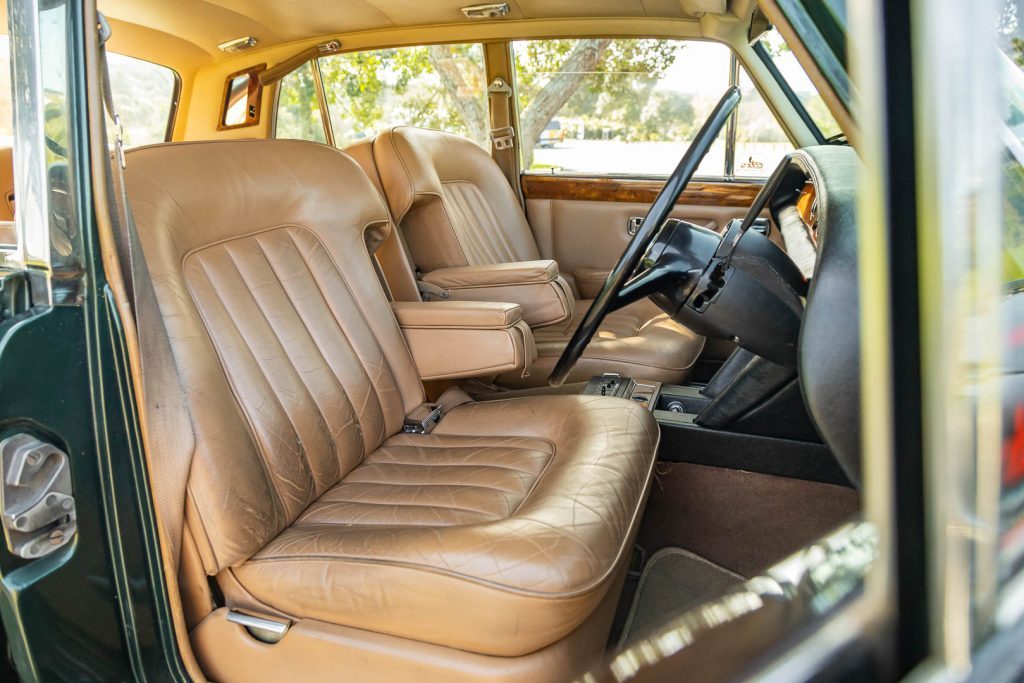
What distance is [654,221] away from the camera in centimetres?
148

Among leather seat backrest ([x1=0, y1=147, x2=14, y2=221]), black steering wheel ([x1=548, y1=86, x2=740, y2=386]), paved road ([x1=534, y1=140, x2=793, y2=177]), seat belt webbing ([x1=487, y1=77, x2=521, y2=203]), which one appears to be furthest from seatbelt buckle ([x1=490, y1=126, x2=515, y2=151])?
leather seat backrest ([x1=0, y1=147, x2=14, y2=221])

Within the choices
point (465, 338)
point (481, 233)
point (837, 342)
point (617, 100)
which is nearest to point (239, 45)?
point (481, 233)

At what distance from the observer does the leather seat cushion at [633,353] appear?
85.7 inches

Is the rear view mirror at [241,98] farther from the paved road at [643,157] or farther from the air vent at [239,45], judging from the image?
the paved road at [643,157]

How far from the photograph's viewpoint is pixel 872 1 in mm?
532

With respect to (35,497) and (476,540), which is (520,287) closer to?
(476,540)

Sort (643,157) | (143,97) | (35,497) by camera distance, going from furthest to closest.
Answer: (643,157) < (143,97) < (35,497)

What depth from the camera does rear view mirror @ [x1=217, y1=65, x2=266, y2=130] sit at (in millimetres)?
3156

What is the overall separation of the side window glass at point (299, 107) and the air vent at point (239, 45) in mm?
213

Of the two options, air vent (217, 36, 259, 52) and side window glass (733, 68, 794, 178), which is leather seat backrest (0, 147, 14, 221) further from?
side window glass (733, 68, 794, 178)

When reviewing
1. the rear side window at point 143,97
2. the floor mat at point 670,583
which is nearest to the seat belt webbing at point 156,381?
the floor mat at point 670,583

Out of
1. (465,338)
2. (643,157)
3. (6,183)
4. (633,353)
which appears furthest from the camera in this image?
(643,157)

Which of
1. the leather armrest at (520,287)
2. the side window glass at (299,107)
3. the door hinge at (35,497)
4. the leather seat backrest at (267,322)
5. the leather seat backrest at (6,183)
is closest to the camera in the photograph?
the door hinge at (35,497)

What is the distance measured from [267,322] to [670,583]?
994 mm
